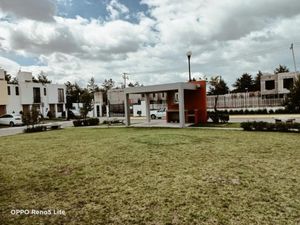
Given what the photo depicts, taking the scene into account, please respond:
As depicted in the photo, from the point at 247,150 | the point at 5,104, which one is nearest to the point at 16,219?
the point at 247,150

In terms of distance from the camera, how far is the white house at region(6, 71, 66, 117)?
4021cm

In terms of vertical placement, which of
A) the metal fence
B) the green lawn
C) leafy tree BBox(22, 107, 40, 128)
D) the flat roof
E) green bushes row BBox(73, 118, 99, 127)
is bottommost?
the green lawn

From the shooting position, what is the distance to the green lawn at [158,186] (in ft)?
14.9

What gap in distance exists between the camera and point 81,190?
595 cm

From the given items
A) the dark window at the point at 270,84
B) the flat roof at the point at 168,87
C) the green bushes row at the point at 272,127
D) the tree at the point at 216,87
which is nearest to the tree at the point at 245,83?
the tree at the point at 216,87

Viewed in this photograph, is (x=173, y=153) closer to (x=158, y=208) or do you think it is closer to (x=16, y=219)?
(x=158, y=208)

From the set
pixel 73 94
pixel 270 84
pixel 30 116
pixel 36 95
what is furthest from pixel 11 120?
pixel 270 84

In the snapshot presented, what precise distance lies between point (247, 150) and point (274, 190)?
4.40 m

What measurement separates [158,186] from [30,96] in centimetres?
4206

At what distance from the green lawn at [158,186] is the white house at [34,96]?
103 feet

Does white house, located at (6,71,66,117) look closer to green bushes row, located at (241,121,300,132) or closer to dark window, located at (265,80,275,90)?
green bushes row, located at (241,121,300,132)

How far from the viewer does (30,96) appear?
42969 millimetres

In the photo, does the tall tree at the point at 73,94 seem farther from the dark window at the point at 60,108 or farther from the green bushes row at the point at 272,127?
the green bushes row at the point at 272,127

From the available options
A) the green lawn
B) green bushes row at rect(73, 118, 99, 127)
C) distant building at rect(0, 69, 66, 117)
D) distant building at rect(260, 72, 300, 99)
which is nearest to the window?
distant building at rect(0, 69, 66, 117)
